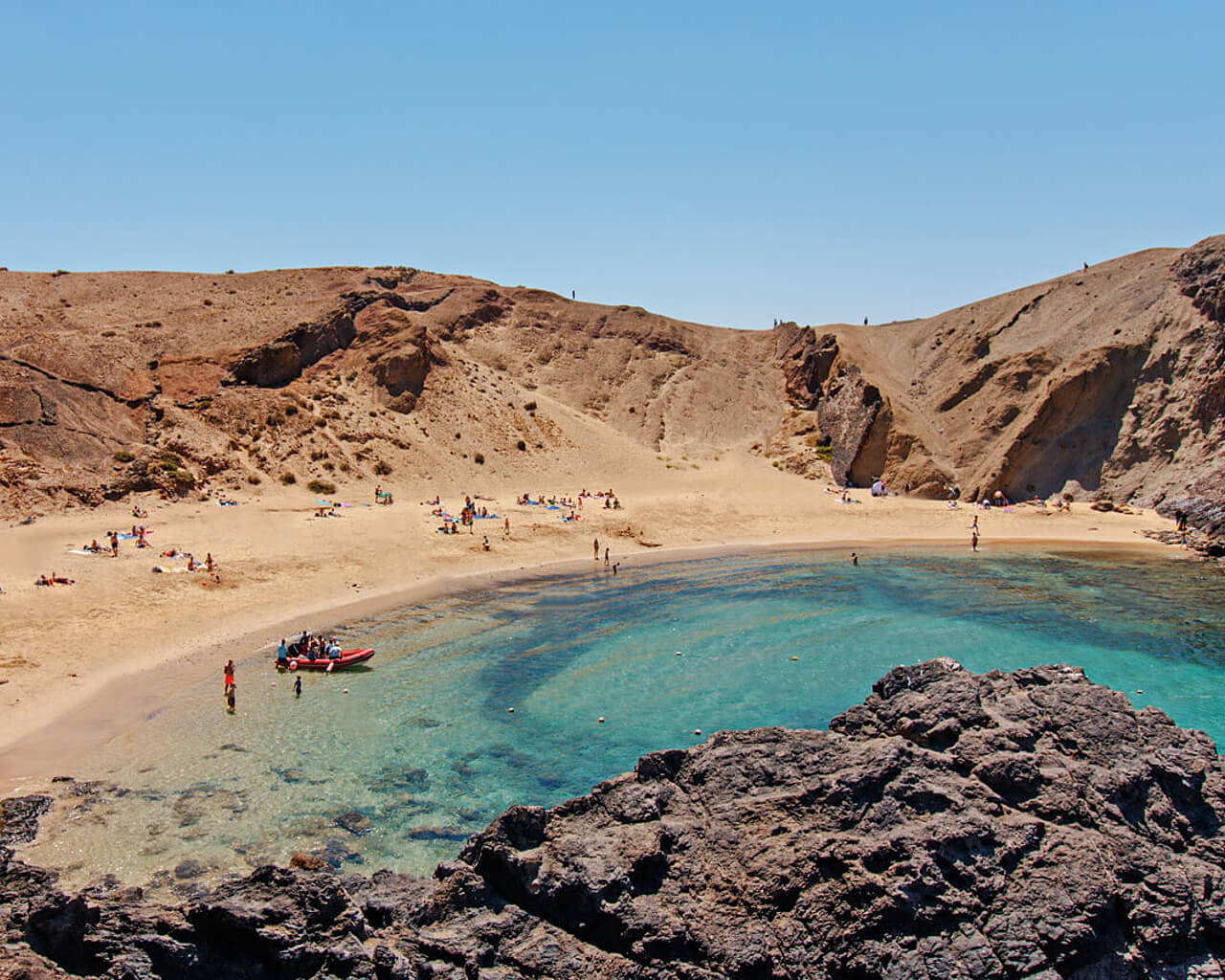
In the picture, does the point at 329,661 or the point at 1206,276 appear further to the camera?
the point at 1206,276

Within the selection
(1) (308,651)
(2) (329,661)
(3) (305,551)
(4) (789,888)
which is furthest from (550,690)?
(3) (305,551)

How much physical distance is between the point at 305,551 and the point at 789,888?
96.9 feet

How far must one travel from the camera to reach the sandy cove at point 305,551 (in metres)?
20.8

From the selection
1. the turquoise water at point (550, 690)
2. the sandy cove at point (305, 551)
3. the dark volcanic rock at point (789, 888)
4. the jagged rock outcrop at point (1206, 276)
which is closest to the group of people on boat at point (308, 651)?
the turquoise water at point (550, 690)

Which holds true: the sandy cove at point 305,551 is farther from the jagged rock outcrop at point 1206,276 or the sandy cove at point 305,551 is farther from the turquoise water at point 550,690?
the jagged rock outcrop at point 1206,276

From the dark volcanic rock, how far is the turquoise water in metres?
5.81

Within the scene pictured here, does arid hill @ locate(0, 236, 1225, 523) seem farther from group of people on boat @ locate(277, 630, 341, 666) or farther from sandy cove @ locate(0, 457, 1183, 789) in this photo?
group of people on boat @ locate(277, 630, 341, 666)

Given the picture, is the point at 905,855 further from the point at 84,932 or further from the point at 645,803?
the point at 84,932

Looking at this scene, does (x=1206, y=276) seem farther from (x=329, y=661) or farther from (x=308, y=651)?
(x=308, y=651)

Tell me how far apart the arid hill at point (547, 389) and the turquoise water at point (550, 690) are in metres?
16.8

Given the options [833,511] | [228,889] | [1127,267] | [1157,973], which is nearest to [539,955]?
[228,889]

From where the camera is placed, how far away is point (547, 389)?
2633 inches

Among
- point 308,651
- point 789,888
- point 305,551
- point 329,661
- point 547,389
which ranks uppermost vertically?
point 547,389

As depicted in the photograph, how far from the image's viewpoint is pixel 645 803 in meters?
9.27
